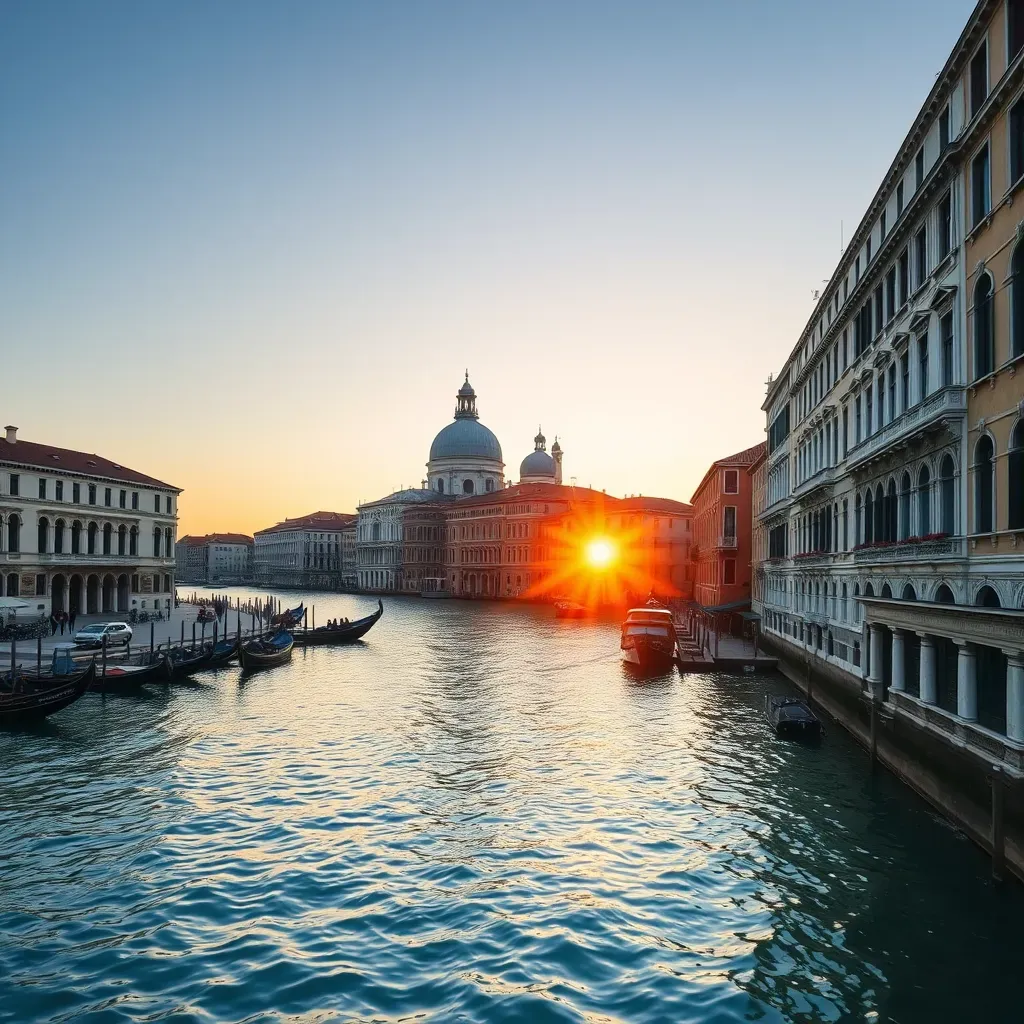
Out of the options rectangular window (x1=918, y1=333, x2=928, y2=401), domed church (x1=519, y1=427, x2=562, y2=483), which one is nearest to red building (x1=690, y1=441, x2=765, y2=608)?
rectangular window (x1=918, y1=333, x2=928, y2=401)

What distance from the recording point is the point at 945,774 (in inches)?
558

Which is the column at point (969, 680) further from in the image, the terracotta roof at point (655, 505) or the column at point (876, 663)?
the terracotta roof at point (655, 505)

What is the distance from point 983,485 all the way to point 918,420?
93.1 inches

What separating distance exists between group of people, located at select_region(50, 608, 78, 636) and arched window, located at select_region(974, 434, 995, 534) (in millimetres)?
37221

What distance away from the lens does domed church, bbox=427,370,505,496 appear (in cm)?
12306

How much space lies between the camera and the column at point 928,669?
15.4 metres

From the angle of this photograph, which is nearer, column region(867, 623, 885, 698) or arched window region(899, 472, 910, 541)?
arched window region(899, 472, 910, 541)

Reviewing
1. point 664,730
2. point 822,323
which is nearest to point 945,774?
point 664,730

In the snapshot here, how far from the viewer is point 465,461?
404 feet

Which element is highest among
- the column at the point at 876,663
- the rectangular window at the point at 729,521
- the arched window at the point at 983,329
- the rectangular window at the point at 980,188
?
the rectangular window at the point at 980,188

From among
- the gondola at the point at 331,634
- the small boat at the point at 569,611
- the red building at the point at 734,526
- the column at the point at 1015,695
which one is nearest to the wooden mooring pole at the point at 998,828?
the column at the point at 1015,695

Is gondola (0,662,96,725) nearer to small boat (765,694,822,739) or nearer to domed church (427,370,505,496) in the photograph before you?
small boat (765,694,822,739)

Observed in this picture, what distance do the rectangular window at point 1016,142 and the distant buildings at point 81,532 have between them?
41224 millimetres

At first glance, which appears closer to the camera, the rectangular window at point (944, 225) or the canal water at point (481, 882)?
the canal water at point (481, 882)
